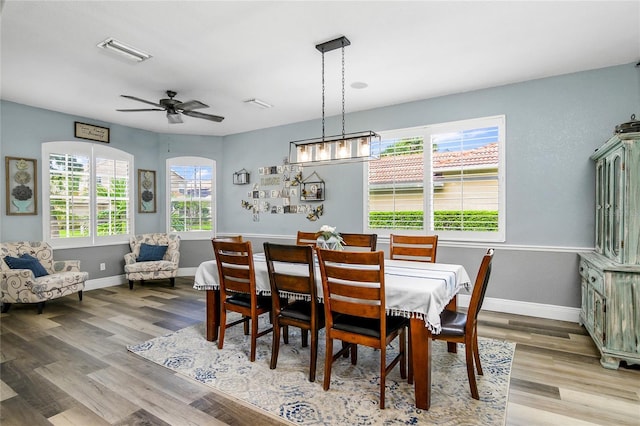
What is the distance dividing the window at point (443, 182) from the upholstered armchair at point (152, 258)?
3.42 metres

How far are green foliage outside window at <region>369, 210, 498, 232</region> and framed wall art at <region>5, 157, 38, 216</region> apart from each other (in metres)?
4.86

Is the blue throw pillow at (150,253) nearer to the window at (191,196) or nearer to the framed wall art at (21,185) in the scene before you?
the window at (191,196)

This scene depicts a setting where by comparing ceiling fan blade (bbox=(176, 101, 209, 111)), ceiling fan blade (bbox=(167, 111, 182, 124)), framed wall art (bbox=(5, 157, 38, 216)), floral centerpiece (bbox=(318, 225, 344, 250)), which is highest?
ceiling fan blade (bbox=(176, 101, 209, 111))

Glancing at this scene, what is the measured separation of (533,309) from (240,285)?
3.39m

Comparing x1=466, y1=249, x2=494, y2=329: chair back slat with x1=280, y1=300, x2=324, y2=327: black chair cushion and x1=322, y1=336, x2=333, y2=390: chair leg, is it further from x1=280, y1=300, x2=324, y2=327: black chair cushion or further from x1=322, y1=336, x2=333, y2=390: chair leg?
x1=280, y1=300, x2=324, y2=327: black chair cushion

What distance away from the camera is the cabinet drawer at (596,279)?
9.36 feet

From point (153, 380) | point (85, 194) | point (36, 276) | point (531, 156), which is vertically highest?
point (531, 156)

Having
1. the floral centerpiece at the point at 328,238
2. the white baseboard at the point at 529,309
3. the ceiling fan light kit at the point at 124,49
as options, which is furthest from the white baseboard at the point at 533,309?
the ceiling fan light kit at the point at 124,49

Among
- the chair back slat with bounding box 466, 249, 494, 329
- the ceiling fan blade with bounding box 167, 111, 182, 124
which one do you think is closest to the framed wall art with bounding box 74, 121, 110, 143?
the ceiling fan blade with bounding box 167, 111, 182, 124

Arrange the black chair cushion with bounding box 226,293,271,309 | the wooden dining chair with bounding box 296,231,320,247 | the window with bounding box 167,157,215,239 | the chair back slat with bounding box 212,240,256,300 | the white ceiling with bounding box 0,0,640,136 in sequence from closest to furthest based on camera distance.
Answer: the white ceiling with bounding box 0,0,640,136
the chair back slat with bounding box 212,240,256,300
the black chair cushion with bounding box 226,293,271,309
the wooden dining chair with bounding box 296,231,320,247
the window with bounding box 167,157,215,239

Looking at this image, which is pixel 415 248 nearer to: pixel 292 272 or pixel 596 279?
pixel 292 272

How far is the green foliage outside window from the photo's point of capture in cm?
426

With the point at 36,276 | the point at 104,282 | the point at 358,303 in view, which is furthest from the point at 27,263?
the point at 358,303

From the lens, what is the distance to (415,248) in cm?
346
